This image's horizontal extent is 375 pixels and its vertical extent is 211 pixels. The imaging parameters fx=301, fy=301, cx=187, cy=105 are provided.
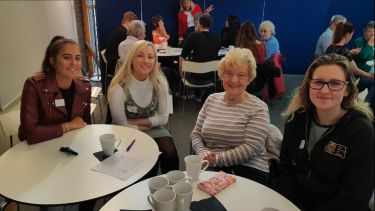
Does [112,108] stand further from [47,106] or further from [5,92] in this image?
[5,92]

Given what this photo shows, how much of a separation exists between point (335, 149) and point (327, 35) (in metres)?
0.50

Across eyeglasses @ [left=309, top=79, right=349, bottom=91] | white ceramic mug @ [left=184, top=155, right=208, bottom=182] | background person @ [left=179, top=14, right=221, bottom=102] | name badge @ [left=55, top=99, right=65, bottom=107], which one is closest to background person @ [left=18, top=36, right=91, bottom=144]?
name badge @ [left=55, top=99, right=65, bottom=107]

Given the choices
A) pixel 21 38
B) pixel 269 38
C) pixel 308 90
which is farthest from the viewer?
pixel 269 38

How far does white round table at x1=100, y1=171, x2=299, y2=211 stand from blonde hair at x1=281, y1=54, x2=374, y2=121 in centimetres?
46

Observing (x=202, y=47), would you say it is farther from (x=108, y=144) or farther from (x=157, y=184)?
(x=157, y=184)

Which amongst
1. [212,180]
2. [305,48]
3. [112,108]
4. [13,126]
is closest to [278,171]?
[212,180]

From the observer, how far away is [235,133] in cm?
182

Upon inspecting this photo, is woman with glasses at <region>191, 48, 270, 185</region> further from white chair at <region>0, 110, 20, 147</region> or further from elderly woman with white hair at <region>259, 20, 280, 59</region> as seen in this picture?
elderly woman with white hair at <region>259, 20, 280, 59</region>

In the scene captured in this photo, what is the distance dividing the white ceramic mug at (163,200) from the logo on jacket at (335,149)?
2.46ft

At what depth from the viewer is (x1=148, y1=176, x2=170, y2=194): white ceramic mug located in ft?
3.56

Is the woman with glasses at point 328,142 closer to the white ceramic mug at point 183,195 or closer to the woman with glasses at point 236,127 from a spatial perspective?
the woman with glasses at point 236,127

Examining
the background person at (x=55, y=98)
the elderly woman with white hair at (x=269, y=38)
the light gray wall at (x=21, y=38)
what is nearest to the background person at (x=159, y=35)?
the light gray wall at (x=21, y=38)

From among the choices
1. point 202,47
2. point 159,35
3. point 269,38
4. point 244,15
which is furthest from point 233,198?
point 244,15

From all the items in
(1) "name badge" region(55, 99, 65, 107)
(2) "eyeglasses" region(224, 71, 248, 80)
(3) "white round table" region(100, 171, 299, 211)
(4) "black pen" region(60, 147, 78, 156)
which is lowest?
(3) "white round table" region(100, 171, 299, 211)
